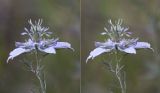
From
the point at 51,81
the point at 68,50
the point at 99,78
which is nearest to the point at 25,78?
the point at 51,81

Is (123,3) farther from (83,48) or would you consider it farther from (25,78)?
(25,78)

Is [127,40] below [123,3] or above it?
below

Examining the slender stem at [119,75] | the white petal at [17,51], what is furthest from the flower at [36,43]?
the slender stem at [119,75]

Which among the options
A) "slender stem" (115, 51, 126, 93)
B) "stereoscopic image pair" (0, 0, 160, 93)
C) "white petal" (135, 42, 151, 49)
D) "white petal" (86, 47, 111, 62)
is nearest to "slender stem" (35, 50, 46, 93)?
"stereoscopic image pair" (0, 0, 160, 93)

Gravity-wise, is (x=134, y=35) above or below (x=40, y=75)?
above

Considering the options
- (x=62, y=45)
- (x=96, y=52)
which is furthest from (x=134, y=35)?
(x=62, y=45)

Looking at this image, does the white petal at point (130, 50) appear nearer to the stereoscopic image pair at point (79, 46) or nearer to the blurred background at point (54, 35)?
the stereoscopic image pair at point (79, 46)

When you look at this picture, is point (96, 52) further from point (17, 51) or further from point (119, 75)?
point (17, 51)

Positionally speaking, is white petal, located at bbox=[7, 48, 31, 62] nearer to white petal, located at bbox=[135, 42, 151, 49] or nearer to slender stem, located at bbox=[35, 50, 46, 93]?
slender stem, located at bbox=[35, 50, 46, 93]
